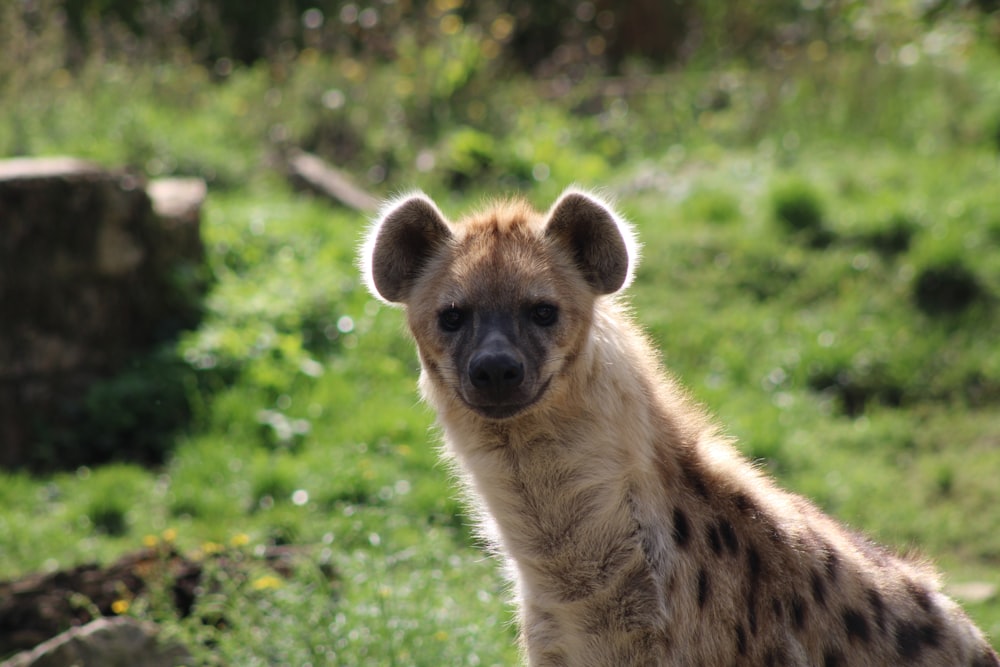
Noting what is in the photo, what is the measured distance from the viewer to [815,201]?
7.18 m

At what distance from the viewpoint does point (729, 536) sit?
10.1 ft

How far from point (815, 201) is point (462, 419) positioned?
4.49 m

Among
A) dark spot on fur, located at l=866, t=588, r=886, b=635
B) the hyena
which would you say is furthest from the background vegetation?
dark spot on fur, located at l=866, t=588, r=886, b=635

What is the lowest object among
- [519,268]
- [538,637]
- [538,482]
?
[538,637]

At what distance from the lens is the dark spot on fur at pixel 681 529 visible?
3041mm

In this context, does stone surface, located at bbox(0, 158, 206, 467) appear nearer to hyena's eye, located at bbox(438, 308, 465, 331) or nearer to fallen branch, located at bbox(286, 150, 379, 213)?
fallen branch, located at bbox(286, 150, 379, 213)

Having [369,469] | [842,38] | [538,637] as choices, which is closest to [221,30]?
[842,38]

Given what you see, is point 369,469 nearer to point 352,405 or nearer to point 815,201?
point 352,405

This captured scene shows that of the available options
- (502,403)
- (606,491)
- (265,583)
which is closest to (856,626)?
(606,491)

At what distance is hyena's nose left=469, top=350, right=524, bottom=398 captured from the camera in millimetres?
3031

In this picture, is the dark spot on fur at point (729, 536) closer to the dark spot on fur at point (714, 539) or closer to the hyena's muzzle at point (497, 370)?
the dark spot on fur at point (714, 539)

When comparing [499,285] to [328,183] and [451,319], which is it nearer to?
[451,319]

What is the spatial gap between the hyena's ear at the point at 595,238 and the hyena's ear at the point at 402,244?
0.35m

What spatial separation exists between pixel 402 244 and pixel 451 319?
32 cm
